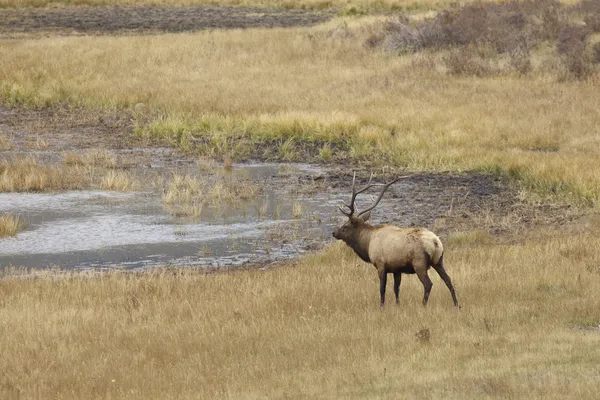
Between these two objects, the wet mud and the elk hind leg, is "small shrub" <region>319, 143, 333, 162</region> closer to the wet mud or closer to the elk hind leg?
the wet mud

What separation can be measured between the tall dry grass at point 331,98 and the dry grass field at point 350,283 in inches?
3.5

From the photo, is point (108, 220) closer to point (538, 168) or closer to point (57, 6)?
point (538, 168)

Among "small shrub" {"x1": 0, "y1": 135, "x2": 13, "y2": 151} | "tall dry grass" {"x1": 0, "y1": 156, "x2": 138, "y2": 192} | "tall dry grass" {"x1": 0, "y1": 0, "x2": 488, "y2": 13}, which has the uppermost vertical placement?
"tall dry grass" {"x1": 0, "y1": 156, "x2": 138, "y2": 192}

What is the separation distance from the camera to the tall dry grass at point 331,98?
24344mm

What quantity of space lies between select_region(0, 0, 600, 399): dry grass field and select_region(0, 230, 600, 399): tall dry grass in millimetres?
33

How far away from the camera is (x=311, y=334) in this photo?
10.9m

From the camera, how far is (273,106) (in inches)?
1193

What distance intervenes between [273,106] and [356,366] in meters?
21.2

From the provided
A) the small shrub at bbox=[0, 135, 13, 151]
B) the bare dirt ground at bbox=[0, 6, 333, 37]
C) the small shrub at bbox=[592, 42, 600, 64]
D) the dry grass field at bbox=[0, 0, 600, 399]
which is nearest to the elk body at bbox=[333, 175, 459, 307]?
the dry grass field at bbox=[0, 0, 600, 399]

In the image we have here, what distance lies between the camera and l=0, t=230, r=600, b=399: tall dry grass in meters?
9.06

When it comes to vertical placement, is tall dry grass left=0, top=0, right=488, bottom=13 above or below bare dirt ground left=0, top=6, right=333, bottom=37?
below

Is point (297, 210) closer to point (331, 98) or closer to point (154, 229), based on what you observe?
point (154, 229)

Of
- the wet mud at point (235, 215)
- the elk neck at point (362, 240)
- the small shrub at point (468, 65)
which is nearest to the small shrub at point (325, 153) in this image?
the wet mud at point (235, 215)

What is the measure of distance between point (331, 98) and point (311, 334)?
20.2m
